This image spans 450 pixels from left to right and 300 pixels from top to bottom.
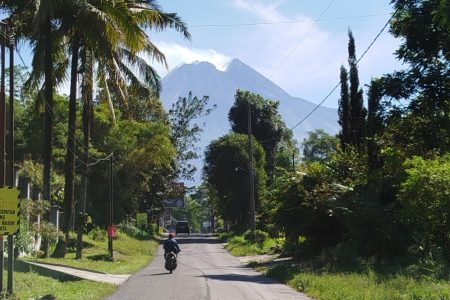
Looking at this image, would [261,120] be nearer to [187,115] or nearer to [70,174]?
[187,115]

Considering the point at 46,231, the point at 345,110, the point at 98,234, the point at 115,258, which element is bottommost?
the point at 115,258

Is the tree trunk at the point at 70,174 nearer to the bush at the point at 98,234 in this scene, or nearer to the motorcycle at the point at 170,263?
the motorcycle at the point at 170,263

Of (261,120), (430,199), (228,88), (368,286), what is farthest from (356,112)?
(228,88)

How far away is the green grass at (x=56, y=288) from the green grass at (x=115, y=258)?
17.3 ft

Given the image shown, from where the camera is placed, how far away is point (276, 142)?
68.1 m

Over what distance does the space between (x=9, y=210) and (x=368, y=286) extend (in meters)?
8.77

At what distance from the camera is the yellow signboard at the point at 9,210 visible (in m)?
13.1

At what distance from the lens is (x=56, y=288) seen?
16.0 meters

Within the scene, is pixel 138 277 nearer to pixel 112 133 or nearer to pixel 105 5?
pixel 105 5

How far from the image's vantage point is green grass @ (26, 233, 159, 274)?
80.2ft

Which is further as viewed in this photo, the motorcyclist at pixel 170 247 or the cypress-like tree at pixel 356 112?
the cypress-like tree at pixel 356 112

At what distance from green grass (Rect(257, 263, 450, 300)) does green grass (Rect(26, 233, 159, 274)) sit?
29.8 feet

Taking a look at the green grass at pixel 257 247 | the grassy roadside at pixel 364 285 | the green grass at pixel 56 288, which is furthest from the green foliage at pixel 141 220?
the green grass at pixel 56 288

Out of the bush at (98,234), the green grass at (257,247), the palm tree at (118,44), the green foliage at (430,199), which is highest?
the palm tree at (118,44)
